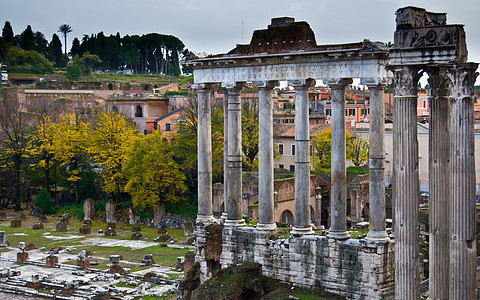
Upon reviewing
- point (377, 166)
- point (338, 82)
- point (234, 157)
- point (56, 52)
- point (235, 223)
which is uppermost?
point (56, 52)

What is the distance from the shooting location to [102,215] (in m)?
49.2

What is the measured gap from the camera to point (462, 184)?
1316 cm

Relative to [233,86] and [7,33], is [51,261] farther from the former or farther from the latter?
[7,33]

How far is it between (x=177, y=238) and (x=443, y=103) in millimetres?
28860

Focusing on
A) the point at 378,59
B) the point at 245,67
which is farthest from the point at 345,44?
the point at 245,67

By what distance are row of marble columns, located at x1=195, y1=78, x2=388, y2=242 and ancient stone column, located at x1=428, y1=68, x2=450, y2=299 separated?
6005 mm

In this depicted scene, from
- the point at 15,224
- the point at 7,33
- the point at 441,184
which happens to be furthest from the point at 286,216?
the point at 7,33

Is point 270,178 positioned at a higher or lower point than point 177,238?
higher

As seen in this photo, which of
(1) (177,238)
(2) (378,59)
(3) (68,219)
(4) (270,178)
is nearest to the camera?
(2) (378,59)

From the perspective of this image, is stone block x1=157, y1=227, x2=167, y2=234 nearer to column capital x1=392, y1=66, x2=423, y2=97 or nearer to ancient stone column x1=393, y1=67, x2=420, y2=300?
ancient stone column x1=393, y1=67, x2=420, y2=300

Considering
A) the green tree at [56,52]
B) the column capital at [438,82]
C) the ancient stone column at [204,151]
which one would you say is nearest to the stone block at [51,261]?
the ancient stone column at [204,151]

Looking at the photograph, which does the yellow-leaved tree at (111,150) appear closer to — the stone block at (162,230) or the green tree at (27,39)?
the stone block at (162,230)

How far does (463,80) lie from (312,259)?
9860 millimetres

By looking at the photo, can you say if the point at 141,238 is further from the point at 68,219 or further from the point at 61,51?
the point at 61,51
